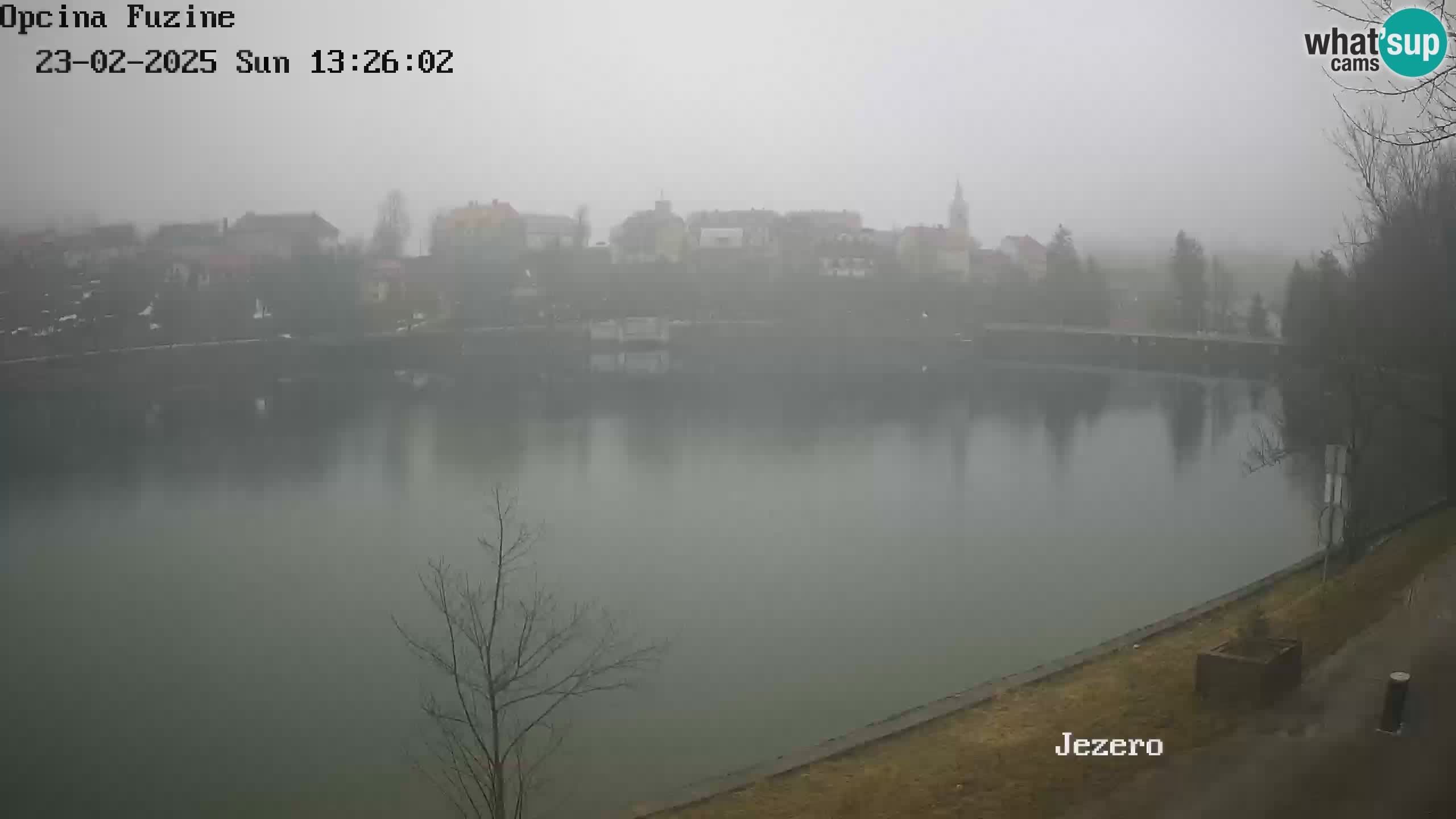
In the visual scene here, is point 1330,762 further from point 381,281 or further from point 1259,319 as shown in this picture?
point 381,281

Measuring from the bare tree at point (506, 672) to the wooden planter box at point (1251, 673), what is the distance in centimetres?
132

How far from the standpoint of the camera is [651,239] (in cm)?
2030

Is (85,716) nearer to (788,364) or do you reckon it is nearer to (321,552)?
(321,552)

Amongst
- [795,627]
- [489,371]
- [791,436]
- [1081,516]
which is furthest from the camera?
[489,371]

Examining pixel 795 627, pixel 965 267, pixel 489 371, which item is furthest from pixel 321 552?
pixel 965 267

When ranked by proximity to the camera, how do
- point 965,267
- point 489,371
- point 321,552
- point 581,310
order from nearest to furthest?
point 321,552
point 489,371
point 581,310
point 965,267

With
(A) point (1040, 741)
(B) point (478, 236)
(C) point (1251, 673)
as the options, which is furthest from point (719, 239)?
(C) point (1251, 673)

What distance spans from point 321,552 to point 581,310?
1145 cm

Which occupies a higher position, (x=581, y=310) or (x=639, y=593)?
(x=581, y=310)

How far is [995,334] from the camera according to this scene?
54.8 ft

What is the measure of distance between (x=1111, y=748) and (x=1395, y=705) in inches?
17.9

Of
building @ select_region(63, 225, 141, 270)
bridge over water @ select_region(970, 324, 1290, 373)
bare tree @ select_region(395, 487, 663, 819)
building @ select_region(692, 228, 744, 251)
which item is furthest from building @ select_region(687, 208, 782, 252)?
bare tree @ select_region(395, 487, 663, 819)

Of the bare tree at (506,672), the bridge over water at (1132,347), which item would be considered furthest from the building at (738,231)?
A: the bare tree at (506,672)

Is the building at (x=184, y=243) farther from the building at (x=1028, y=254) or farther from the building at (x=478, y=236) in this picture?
the building at (x=1028, y=254)
